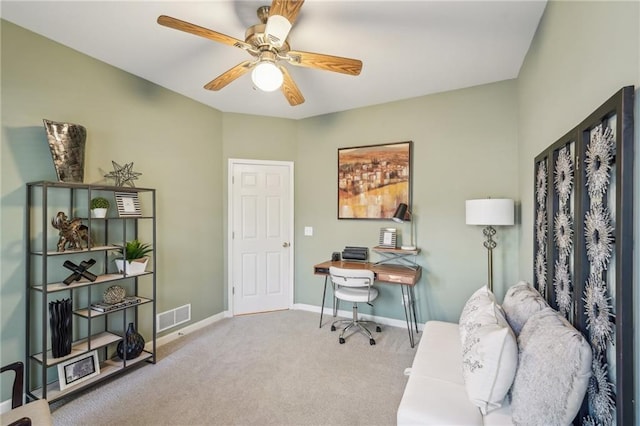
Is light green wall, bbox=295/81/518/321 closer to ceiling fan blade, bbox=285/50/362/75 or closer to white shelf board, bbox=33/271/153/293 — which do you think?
ceiling fan blade, bbox=285/50/362/75

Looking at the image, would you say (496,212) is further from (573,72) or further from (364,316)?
(364,316)

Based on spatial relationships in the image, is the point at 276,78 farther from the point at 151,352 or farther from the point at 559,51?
the point at 151,352

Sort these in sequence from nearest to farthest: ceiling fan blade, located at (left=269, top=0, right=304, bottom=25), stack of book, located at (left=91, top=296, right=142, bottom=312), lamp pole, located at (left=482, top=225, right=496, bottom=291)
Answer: ceiling fan blade, located at (left=269, top=0, right=304, bottom=25), stack of book, located at (left=91, top=296, right=142, bottom=312), lamp pole, located at (left=482, top=225, right=496, bottom=291)

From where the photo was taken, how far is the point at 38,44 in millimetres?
2209

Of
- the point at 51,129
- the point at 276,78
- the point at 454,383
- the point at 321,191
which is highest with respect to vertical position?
the point at 276,78

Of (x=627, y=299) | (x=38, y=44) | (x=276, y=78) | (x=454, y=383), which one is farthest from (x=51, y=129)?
(x=627, y=299)

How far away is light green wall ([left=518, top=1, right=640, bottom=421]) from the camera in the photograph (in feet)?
3.20

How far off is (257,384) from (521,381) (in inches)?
75.4

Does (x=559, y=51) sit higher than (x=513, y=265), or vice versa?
(x=559, y=51)

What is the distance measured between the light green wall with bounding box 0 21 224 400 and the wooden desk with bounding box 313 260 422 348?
1.56m

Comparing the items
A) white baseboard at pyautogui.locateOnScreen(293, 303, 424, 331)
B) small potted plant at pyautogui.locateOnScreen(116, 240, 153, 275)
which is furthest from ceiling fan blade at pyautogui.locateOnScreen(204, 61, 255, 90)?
white baseboard at pyautogui.locateOnScreen(293, 303, 424, 331)

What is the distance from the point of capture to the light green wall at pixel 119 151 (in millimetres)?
2080

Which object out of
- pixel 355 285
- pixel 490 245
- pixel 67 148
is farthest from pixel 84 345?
pixel 490 245

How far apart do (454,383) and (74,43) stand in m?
3.62
